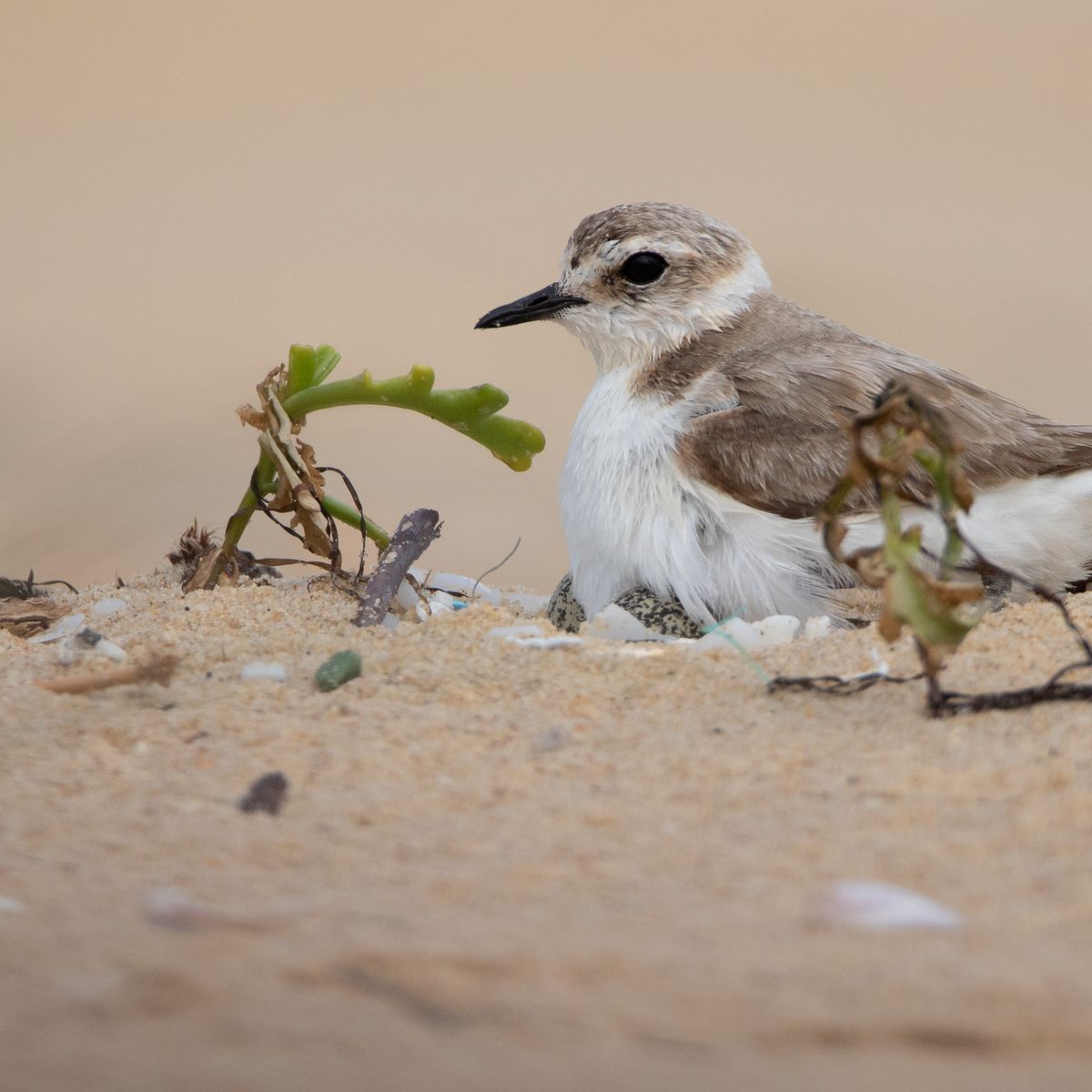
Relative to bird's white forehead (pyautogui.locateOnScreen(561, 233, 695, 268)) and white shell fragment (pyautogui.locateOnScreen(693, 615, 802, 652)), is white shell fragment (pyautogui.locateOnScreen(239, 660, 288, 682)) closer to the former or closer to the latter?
white shell fragment (pyautogui.locateOnScreen(693, 615, 802, 652))

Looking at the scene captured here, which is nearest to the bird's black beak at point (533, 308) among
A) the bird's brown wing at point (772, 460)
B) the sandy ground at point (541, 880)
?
the bird's brown wing at point (772, 460)

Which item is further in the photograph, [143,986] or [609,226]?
[609,226]

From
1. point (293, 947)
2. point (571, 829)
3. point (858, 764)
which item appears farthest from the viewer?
point (858, 764)

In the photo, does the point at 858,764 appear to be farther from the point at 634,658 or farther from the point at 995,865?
the point at 634,658

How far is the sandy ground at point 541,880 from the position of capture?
1.41m

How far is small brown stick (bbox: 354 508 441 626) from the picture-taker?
403 centimetres

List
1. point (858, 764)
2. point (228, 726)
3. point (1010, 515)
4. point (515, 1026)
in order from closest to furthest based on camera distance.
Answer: point (515, 1026) < point (858, 764) < point (228, 726) < point (1010, 515)

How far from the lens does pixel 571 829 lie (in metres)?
2.11

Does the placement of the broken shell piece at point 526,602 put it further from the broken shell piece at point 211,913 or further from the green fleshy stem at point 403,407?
the broken shell piece at point 211,913

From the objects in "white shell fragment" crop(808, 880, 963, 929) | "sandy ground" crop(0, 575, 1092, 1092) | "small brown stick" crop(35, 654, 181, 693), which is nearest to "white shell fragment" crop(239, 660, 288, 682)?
"sandy ground" crop(0, 575, 1092, 1092)

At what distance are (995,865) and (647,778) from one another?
25.6 inches

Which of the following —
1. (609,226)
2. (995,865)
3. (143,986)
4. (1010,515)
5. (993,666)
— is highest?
(609,226)

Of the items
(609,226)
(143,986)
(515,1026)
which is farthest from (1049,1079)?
(609,226)

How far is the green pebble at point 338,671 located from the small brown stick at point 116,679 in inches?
13.6
